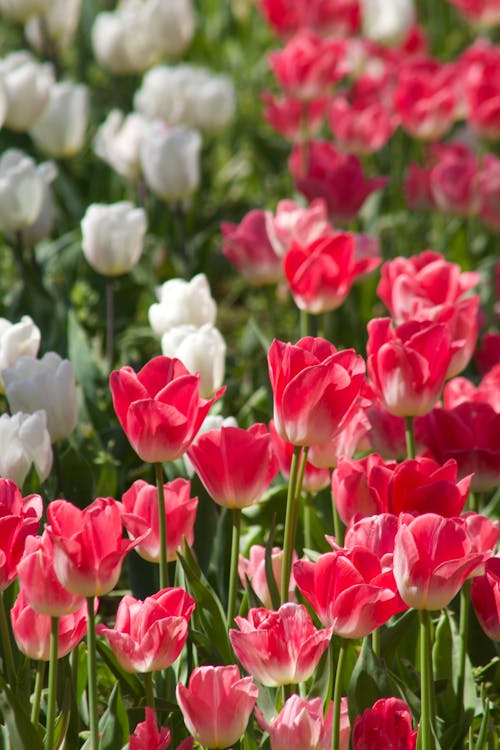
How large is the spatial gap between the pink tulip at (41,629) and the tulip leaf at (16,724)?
0.05 m

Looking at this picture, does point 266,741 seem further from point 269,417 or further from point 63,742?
point 269,417

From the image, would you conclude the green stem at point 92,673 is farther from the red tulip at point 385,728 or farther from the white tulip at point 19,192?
the white tulip at point 19,192

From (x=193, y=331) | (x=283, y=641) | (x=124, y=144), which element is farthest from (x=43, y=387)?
(x=124, y=144)

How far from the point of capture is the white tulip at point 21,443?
1.57 meters

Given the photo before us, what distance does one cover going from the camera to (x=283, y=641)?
122 cm

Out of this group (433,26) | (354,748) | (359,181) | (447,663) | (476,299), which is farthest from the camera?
(433,26)

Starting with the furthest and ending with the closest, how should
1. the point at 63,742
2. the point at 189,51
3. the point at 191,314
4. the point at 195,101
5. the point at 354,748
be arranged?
the point at 189,51 → the point at 195,101 → the point at 191,314 → the point at 63,742 → the point at 354,748

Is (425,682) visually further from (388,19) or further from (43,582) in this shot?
(388,19)

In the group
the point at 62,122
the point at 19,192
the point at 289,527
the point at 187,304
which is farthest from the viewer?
the point at 62,122

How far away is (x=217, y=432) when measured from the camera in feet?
4.56

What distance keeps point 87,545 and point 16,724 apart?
8.6 inches

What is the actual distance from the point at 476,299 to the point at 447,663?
0.55 metres

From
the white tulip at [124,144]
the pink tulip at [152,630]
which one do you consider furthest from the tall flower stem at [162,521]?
the white tulip at [124,144]

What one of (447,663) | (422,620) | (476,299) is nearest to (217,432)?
(422,620)
